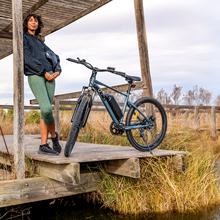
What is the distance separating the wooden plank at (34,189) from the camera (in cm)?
395

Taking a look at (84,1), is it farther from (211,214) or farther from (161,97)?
(161,97)

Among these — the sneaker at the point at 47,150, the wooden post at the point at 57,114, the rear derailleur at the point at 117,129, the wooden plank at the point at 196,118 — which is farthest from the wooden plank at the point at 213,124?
the sneaker at the point at 47,150

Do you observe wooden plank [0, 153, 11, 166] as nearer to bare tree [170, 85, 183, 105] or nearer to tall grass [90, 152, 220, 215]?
tall grass [90, 152, 220, 215]

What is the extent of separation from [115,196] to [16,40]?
1.98 meters

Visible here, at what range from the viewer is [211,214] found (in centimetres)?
440

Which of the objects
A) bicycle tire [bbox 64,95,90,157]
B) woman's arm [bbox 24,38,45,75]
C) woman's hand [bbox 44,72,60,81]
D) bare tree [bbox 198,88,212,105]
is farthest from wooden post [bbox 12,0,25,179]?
bare tree [bbox 198,88,212,105]

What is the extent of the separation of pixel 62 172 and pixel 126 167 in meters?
0.70

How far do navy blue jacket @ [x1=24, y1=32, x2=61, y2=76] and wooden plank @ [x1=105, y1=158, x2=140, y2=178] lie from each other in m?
1.20

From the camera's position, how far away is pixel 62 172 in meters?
4.01

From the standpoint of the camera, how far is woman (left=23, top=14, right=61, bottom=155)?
4.34m

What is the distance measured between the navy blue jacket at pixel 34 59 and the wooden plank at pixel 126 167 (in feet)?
3.94

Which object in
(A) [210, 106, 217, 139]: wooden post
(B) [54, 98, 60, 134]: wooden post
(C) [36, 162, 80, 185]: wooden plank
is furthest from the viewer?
(A) [210, 106, 217, 139]: wooden post

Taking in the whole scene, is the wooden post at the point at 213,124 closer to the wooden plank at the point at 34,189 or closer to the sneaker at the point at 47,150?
the wooden plank at the point at 34,189

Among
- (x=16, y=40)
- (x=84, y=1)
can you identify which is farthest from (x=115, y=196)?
(x=84, y=1)
